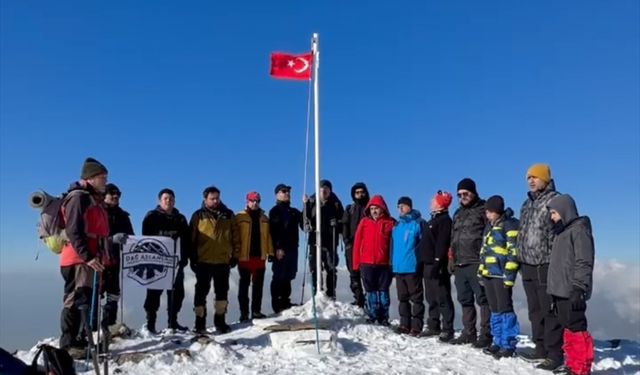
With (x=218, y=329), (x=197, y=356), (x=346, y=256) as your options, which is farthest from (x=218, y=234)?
(x=346, y=256)

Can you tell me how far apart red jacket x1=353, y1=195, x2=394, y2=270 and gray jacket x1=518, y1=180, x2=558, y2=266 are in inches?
111

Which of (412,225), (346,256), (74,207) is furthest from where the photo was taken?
(346,256)

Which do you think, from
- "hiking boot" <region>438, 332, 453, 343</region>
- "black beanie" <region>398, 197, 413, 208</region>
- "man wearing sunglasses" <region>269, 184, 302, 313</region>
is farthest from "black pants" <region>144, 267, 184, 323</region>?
"hiking boot" <region>438, 332, 453, 343</region>

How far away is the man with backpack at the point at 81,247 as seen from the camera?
7.36 metres

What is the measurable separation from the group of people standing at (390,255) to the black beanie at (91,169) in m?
0.01

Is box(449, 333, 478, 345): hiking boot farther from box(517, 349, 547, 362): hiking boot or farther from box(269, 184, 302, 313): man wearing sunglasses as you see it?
box(269, 184, 302, 313): man wearing sunglasses

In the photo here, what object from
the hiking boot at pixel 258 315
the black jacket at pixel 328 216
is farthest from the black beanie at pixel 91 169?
the black jacket at pixel 328 216

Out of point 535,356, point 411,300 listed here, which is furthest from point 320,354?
point 535,356

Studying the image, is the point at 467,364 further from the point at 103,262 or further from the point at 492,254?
the point at 103,262

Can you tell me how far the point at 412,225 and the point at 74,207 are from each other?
5.74m

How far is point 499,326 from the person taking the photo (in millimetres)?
9016

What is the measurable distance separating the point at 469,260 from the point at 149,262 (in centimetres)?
492

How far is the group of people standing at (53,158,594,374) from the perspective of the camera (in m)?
7.69

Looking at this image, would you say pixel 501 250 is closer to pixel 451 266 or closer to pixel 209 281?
pixel 451 266
